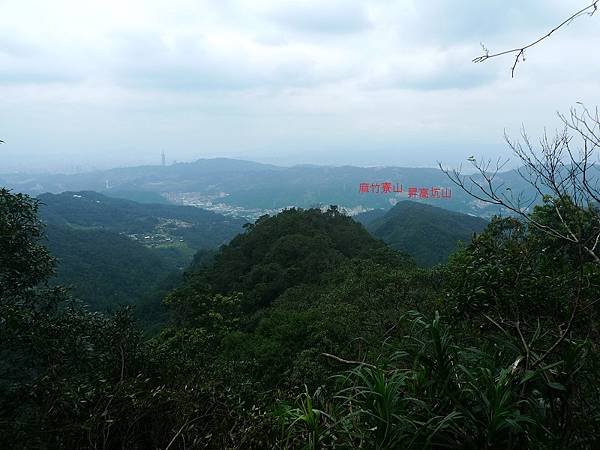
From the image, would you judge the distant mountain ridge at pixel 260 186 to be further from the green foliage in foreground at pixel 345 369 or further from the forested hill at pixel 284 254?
the green foliage in foreground at pixel 345 369

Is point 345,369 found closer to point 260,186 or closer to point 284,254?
point 284,254

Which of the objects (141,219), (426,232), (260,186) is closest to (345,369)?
(426,232)

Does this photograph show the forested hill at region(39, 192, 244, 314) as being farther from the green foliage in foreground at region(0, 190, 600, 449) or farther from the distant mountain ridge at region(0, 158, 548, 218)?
the distant mountain ridge at region(0, 158, 548, 218)

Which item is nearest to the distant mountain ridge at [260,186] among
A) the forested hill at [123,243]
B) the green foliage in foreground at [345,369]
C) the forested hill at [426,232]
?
the forested hill at [123,243]

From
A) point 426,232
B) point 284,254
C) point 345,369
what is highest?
point 345,369

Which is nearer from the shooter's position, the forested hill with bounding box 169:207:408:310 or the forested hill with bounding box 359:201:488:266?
the forested hill with bounding box 169:207:408:310

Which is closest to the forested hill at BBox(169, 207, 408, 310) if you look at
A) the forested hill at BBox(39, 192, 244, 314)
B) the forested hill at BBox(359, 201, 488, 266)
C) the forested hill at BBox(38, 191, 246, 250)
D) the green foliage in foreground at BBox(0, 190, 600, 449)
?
the forested hill at BBox(39, 192, 244, 314)

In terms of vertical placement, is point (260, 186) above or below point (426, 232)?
above
